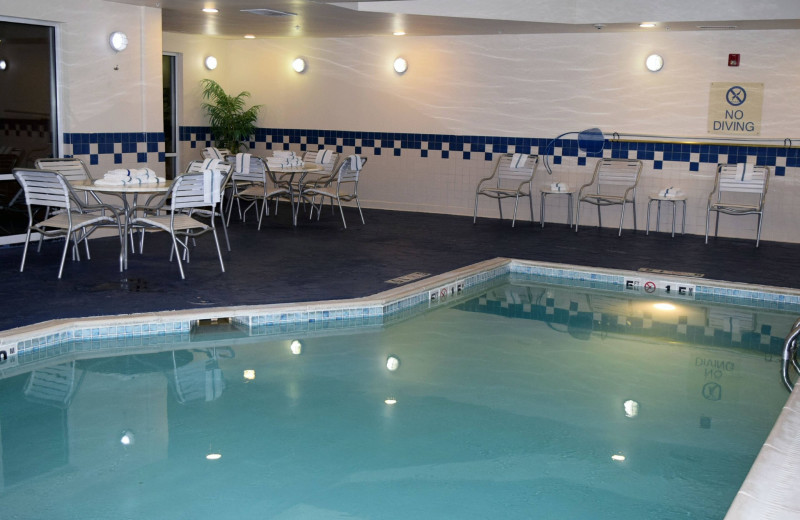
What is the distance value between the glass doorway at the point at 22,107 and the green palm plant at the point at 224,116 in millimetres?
3950

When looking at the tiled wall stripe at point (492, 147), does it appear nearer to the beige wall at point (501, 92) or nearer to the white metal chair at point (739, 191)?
the beige wall at point (501, 92)

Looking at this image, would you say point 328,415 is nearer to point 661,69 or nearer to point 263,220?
point 263,220

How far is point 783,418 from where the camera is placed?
342 cm

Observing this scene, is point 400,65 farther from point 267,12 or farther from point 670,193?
point 670,193

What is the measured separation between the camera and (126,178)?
6.36 metres

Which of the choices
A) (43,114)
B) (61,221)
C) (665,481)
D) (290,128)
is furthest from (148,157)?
(665,481)

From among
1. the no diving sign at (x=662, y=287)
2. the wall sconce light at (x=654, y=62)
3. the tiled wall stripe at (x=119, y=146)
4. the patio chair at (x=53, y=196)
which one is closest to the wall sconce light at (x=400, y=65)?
the wall sconce light at (x=654, y=62)

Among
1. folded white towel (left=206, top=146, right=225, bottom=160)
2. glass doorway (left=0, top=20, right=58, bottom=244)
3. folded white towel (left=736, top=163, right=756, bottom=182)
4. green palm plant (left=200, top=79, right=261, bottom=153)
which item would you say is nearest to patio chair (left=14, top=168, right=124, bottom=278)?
glass doorway (left=0, top=20, right=58, bottom=244)

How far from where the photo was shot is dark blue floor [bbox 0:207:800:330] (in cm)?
569

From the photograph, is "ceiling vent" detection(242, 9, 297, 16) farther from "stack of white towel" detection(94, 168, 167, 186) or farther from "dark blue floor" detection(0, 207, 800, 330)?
"stack of white towel" detection(94, 168, 167, 186)

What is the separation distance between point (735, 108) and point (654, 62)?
1024mm

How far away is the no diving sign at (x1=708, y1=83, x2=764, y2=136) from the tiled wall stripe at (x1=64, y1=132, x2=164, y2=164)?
6032 millimetres

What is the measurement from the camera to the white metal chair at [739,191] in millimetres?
8781

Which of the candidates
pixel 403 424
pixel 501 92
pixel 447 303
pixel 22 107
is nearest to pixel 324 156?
pixel 501 92
